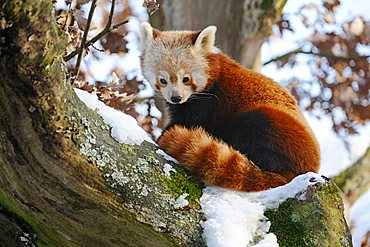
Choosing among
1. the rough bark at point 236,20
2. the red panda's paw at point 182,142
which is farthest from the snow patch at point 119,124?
the rough bark at point 236,20

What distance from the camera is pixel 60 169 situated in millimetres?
1902

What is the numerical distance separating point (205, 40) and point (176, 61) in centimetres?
22

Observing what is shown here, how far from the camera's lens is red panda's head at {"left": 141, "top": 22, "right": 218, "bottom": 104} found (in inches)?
143

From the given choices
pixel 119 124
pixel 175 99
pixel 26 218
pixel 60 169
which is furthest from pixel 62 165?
pixel 175 99

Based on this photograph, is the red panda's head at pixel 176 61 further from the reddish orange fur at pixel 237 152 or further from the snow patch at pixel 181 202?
the snow patch at pixel 181 202

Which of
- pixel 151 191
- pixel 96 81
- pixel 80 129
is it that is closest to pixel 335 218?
pixel 151 191

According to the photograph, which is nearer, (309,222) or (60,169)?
(60,169)

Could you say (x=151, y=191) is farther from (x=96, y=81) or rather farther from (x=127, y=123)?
(x=96, y=81)

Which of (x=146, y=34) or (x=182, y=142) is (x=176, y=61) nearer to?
(x=146, y=34)

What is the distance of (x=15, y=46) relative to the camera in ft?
5.47

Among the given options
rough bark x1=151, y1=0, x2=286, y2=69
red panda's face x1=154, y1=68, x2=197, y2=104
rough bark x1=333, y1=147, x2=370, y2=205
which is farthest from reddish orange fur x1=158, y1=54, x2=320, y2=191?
rough bark x1=333, y1=147, x2=370, y2=205

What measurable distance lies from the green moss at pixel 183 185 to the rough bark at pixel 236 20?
2745mm

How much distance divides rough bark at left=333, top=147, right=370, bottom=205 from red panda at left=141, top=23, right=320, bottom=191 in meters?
2.35

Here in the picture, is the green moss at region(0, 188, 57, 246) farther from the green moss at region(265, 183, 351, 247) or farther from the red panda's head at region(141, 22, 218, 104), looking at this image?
the red panda's head at region(141, 22, 218, 104)
